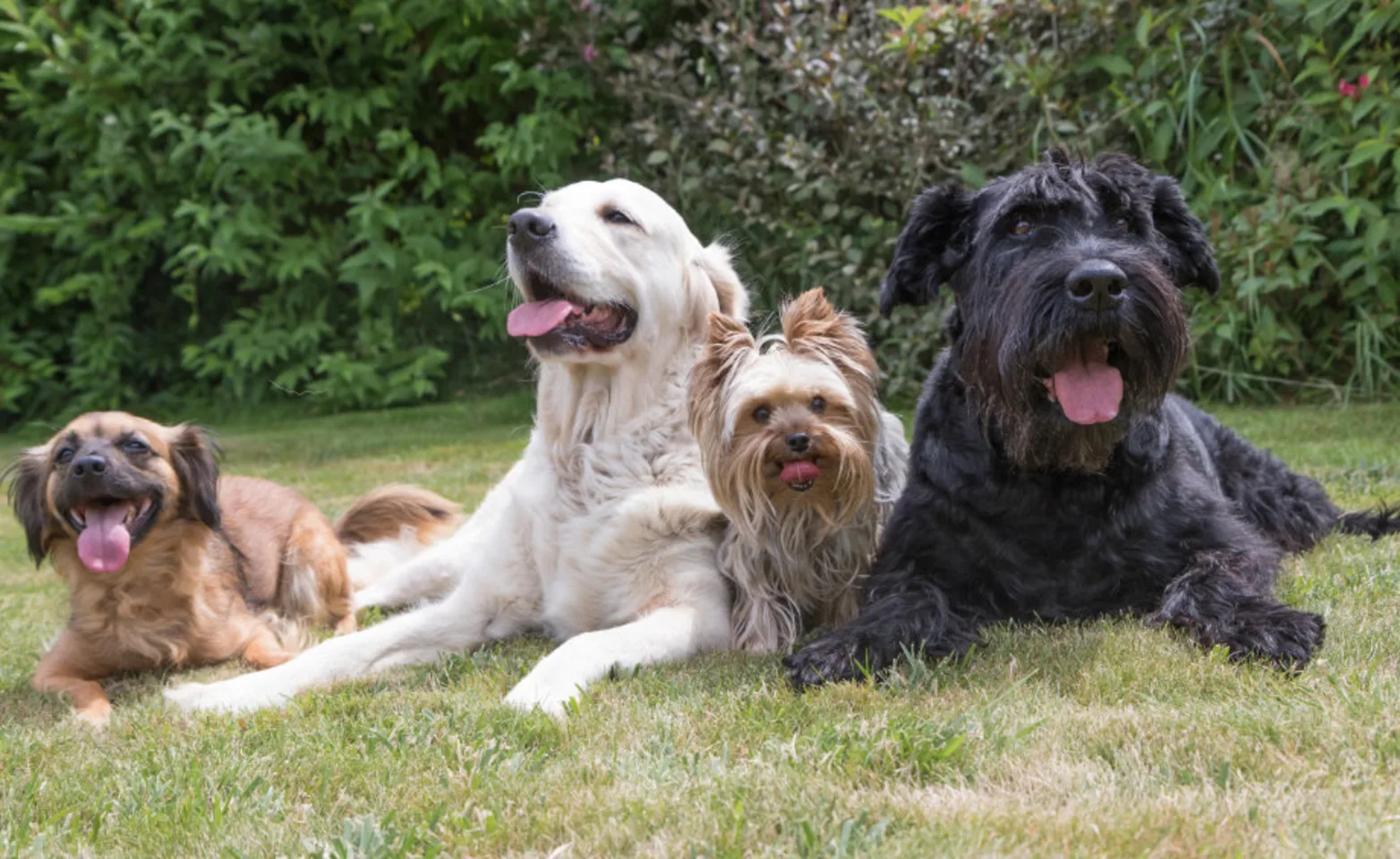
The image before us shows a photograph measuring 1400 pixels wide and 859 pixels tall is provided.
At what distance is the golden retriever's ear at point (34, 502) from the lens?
382 cm

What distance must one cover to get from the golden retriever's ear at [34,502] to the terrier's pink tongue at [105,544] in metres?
0.13

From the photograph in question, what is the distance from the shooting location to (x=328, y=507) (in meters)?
6.86

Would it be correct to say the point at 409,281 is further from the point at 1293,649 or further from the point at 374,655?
the point at 1293,649

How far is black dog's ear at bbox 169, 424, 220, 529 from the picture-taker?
398 cm

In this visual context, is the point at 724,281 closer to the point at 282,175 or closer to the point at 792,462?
the point at 792,462

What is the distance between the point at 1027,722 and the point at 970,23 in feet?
21.0

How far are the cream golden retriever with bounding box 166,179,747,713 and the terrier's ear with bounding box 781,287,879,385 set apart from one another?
0.44 metres

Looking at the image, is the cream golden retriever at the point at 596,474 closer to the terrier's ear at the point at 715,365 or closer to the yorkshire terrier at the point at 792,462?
the yorkshire terrier at the point at 792,462

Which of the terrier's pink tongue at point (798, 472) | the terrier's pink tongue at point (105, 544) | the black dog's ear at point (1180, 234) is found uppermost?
the black dog's ear at point (1180, 234)

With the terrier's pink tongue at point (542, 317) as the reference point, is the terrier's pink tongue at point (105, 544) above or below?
below

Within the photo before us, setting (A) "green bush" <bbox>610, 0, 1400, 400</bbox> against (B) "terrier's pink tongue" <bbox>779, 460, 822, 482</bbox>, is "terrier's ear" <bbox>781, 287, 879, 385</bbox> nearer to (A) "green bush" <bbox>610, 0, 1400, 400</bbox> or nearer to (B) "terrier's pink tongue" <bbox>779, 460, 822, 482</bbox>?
(B) "terrier's pink tongue" <bbox>779, 460, 822, 482</bbox>

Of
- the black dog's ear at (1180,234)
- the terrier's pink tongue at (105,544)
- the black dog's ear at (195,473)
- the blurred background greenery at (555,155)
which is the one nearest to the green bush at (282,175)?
the blurred background greenery at (555,155)

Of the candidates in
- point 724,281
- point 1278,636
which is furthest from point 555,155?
point 1278,636

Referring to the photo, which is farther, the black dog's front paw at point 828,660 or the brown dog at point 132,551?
the brown dog at point 132,551
